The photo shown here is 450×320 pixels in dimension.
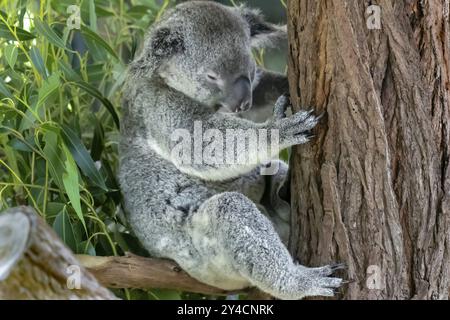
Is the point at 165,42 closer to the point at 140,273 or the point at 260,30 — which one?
the point at 260,30

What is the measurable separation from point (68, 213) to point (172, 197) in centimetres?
49

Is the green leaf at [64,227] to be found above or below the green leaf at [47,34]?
below

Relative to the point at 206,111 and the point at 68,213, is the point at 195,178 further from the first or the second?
the point at 68,213

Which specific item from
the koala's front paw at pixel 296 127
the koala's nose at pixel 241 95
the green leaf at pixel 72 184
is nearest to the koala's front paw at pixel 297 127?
the koala's front paw at pixel 296 127

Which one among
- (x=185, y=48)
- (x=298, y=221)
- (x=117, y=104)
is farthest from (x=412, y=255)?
(x=117, y=104)

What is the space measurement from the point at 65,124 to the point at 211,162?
86 centimetres

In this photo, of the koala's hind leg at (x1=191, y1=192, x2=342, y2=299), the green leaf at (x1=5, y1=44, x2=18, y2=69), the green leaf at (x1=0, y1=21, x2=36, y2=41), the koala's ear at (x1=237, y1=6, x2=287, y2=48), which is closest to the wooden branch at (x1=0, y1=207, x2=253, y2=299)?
the koala's hind leg at (x1=191, y1=192, x2=342, y2=299)

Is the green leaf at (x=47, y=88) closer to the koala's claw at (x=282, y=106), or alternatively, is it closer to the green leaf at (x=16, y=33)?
the green leaf at (x=16, y=33)

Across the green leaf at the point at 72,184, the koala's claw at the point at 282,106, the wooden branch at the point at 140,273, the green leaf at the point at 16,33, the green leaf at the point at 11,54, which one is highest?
the green leaf at the point at 16,33

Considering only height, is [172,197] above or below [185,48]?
below

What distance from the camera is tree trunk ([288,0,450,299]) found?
255 centimetres

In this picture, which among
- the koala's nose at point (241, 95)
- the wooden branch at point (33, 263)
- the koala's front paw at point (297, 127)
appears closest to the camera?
the wooden branch at point (33, 263)

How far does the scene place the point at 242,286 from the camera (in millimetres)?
3156

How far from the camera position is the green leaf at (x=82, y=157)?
3115 mm
